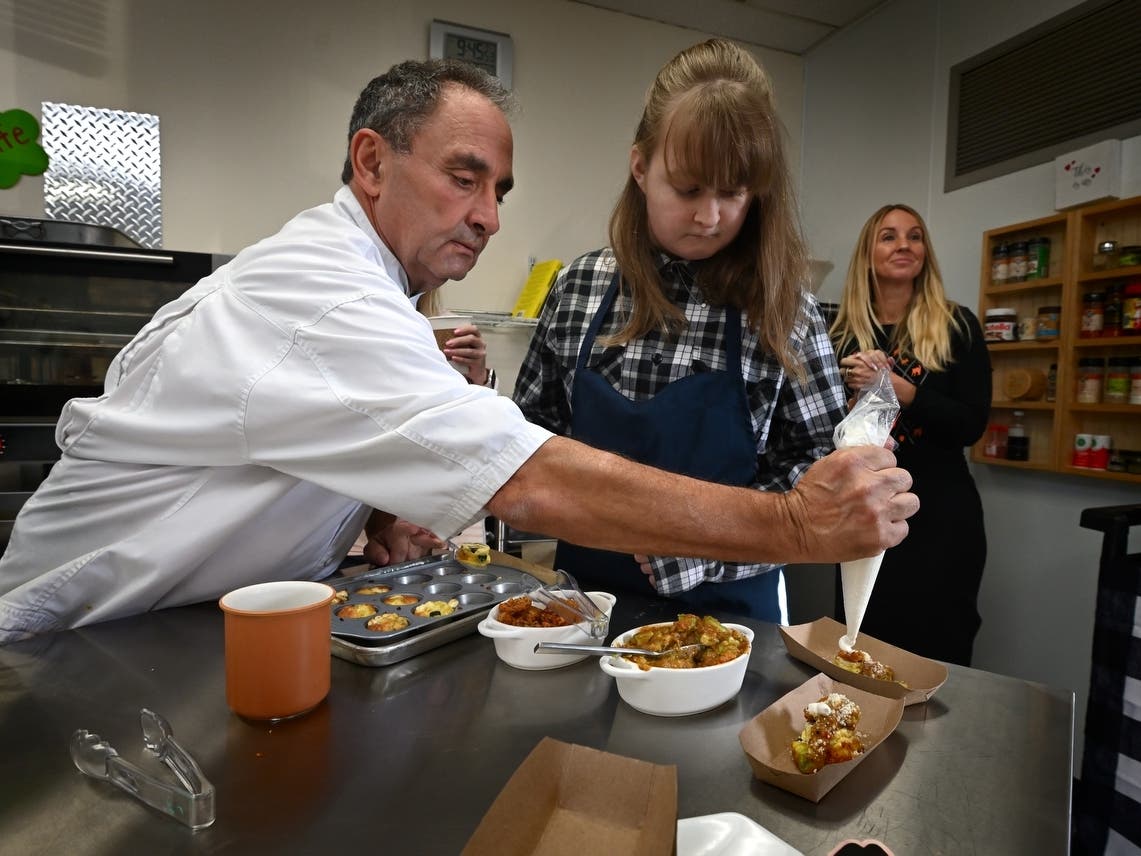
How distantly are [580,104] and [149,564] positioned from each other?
3205 mm

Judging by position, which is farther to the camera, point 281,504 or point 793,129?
point 793,129

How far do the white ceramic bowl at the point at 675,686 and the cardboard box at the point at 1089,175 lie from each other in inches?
97.2

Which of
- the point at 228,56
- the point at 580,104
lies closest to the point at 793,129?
the point at 580,104

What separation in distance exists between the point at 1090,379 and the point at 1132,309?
0.27 m

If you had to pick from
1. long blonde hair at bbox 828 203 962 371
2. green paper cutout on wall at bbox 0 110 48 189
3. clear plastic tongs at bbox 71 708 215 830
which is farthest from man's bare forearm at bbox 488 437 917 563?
green paper cutout on wall at bbox 0 110 48 189

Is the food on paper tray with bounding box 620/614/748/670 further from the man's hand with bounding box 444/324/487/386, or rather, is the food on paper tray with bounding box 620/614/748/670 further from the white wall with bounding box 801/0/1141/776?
the white wall with bounding box 801/0/1141/776

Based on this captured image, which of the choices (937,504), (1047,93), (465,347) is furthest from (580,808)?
(1047,93)

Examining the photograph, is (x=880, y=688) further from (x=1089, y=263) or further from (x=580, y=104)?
(x=580, y=104)

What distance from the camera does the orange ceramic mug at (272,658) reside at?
81cm

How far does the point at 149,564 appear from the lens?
3.65 feet

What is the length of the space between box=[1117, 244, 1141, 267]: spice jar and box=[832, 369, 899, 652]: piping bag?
79.2 inches

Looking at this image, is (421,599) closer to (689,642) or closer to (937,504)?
(689,642)

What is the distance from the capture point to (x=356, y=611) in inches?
44.0

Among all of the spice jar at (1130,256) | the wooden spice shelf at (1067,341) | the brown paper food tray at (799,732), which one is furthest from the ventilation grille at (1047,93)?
the brown paper food tray at (799,732)
